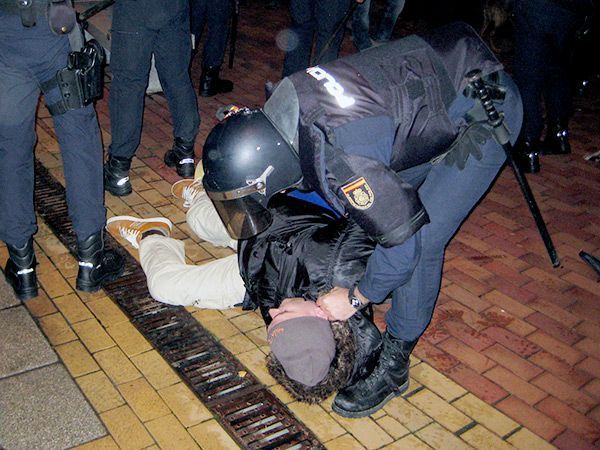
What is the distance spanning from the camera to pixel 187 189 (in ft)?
13.9

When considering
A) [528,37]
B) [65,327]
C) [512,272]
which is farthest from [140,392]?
[528,37]

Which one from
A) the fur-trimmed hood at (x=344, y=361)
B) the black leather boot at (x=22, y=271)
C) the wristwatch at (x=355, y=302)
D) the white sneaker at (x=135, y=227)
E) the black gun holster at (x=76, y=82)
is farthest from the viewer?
the white sneaker at (x=135, y=227)

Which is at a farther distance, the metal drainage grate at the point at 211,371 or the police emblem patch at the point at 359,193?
the metal drainage grate at the point at 211,371

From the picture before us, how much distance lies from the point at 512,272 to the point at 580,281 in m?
0.42

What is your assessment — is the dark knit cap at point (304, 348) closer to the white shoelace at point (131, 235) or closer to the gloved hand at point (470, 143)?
the gloved hand at point (470, 143)

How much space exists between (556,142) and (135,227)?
141 inches

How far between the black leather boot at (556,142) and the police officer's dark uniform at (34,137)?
379 cm

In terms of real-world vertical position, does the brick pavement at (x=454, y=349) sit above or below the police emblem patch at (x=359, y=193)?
below

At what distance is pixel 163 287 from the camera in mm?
3395

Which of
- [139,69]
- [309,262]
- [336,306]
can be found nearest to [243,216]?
[309,262]

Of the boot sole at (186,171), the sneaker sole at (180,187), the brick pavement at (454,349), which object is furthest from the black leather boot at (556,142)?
the sneaker sole at (180,187)

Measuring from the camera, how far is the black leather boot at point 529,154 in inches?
206

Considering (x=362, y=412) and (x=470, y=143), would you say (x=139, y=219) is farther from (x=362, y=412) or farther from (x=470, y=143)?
(x=470, y=143)

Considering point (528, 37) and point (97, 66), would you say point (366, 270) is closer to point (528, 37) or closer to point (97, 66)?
point (97, 66)
